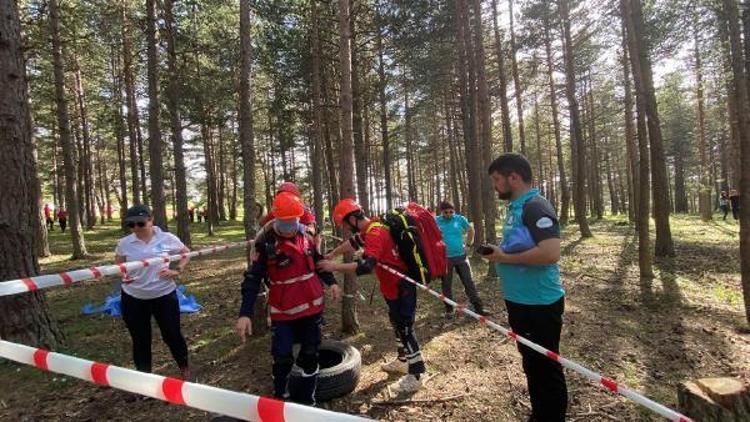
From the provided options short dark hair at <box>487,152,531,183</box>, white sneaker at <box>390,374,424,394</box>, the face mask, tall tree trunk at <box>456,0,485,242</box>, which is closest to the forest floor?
white sneaker at <box>390,374,424,394</box>

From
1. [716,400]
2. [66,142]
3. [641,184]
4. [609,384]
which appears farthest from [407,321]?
[66,142]

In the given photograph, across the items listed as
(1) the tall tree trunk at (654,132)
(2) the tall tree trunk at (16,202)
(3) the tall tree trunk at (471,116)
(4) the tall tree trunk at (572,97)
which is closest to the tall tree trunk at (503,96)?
(3) the tall tree trunk at (471,116)

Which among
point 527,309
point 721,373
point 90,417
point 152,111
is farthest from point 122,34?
point 721,373

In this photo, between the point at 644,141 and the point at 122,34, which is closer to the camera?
the point at 644,141

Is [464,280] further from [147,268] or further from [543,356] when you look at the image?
[147,268]

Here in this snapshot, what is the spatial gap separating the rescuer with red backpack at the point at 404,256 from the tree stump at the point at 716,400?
2.49 metres

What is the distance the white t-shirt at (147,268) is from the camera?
17.0ft

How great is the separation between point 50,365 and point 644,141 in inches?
491

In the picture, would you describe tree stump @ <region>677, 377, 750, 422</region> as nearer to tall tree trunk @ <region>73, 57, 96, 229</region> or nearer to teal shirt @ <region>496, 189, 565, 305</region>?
teal shirt @ <region>496, 189, 565, 305</region>

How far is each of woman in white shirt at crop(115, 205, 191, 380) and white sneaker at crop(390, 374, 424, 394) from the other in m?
2.53

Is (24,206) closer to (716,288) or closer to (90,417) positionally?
(90,417)

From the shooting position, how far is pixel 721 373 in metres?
5.99

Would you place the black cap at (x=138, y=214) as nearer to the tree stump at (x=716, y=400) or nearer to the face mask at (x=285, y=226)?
the face mask at (x=285, y=226)

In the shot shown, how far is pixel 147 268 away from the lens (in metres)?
5.18
